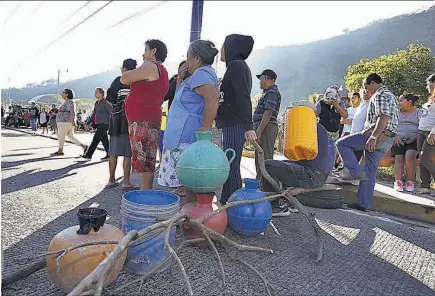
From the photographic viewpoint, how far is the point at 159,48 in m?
3.57

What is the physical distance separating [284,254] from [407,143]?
461 centimetres

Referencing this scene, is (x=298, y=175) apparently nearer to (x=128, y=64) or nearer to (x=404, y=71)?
(x=128, y=64)

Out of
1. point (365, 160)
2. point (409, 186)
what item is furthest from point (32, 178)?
point (409, 186)

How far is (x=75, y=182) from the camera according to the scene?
5.23 m

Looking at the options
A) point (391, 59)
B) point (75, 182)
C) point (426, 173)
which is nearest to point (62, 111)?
point (75, 182)

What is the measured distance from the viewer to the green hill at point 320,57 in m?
108

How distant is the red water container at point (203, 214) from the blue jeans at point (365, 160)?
7.99 feet

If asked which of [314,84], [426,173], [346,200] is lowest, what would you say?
[346,200]

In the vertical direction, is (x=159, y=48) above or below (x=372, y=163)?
above

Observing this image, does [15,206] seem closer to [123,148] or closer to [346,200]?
[123,148]

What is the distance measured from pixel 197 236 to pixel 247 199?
543mm

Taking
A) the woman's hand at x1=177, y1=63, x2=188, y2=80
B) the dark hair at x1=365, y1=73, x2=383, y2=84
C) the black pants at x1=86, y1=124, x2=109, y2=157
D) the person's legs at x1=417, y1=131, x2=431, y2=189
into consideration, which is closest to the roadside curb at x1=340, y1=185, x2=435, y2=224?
the person's legs at x1=417, y1=131, x2=431, y2=189

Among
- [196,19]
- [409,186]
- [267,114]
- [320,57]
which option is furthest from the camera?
[320,57]

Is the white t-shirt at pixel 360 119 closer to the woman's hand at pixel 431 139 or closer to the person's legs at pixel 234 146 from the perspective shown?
the woman's hand at pixel 431 139
